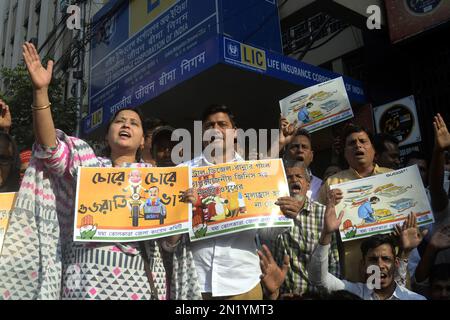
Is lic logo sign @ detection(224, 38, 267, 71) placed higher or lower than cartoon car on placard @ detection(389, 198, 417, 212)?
higher

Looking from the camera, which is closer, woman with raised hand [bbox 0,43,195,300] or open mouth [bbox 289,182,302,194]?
woman with raised hand [bbox 0,43,195,300]

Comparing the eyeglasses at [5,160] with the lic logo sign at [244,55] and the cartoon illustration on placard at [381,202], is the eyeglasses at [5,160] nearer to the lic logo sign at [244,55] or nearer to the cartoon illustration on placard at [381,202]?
the cartoon illustration on placard at [381,202]

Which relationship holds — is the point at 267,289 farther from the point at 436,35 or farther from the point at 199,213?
the point at 436,35

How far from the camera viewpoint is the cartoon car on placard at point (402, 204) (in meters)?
2.80

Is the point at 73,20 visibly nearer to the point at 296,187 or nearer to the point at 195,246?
the point at 296,187

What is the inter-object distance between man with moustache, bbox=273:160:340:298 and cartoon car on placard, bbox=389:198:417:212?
1.43 ft

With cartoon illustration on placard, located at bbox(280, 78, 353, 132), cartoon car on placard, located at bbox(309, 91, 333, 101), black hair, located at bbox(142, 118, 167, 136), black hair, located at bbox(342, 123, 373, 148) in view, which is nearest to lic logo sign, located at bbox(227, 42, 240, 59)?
cartoon illustration on placard, located at bbox(280, 78, 353, 132)

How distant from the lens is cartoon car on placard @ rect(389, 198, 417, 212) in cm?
280

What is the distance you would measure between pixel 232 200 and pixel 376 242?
0.90 metres

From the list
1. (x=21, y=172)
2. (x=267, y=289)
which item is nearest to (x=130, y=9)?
(x=21, y=172)

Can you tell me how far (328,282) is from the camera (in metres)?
2.51

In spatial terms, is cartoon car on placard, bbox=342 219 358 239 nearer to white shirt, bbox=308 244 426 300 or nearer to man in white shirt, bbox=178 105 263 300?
white shirt, bbox=308 244 426 300

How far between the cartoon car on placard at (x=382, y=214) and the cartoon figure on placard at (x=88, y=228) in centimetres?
165

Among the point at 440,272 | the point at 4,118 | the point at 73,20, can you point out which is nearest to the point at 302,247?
the point at 440,272
